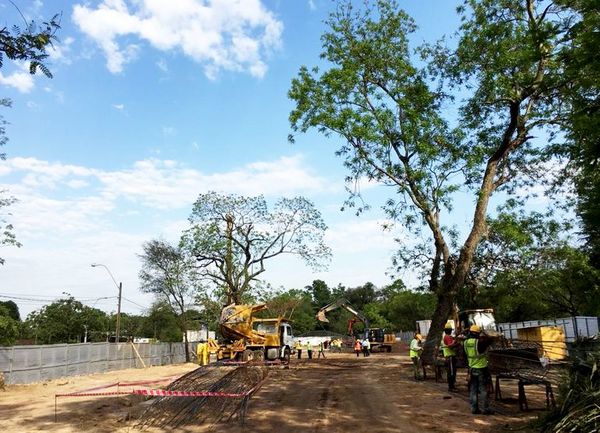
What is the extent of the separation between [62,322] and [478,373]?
7448 centimetres

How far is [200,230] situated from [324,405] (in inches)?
1160

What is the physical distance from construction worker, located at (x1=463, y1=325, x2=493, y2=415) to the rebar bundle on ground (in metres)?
4.88

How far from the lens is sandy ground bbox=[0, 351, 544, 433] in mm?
10039

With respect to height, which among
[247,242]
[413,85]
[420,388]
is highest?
[413,85]

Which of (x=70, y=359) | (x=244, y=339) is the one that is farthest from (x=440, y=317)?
(x=70, y=359)

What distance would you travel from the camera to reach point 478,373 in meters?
11.0

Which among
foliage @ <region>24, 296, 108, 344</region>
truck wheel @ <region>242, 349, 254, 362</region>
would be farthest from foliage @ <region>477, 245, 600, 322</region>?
foliage @ <region>24, 296, 108, 344</region>

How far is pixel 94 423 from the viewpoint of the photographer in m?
11.4

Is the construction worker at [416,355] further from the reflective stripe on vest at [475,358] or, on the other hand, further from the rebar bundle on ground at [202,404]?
the reflective stripe on vest at [475,358]

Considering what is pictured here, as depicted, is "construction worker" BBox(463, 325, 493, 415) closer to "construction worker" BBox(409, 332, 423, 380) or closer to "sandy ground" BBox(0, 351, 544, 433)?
"sandy ground" BBox(0, 351, 544, 433)

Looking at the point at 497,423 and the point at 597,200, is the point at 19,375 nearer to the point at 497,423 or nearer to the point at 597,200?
the point at 497,423

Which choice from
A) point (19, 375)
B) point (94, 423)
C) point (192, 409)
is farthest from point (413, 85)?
point (19, 375)

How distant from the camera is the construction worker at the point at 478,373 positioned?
1090cm

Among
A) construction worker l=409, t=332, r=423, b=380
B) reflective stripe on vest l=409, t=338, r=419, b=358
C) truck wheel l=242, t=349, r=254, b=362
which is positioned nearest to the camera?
construction worker l=409, t=332, r=423, b=380
